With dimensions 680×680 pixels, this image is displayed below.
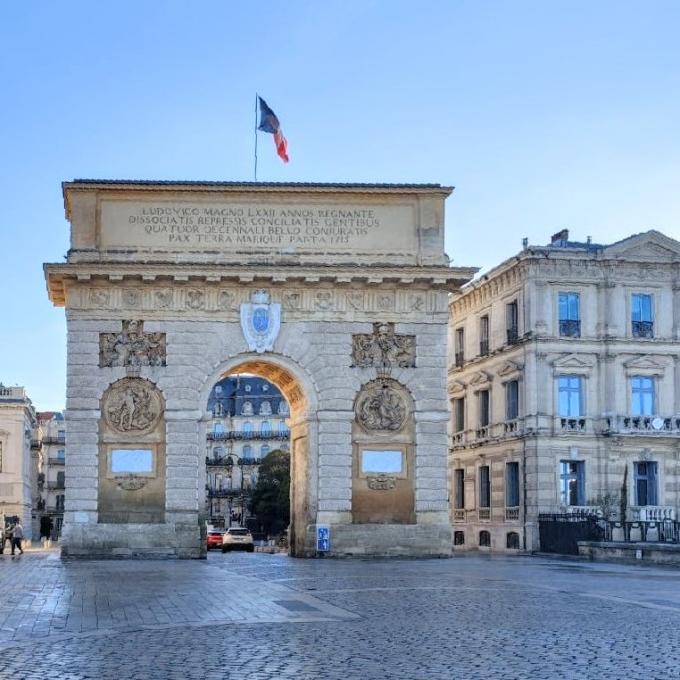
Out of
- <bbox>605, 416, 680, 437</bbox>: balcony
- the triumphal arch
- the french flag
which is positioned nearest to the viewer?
the triumphal arch

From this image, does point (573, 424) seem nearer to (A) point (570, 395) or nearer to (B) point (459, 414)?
(A) point (570, 395)

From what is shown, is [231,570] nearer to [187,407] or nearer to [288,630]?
[187,407]

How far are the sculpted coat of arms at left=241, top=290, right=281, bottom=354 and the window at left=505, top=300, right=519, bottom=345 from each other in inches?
571

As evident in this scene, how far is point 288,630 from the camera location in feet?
54.9

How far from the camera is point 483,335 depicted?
56.5 meters

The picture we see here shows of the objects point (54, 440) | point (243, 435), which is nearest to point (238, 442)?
point (243, 435)

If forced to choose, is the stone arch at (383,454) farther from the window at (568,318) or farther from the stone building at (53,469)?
the stone building at (53,469)

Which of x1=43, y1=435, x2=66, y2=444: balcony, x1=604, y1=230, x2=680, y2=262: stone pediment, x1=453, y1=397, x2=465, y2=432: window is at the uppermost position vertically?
x1=604, y1=230, x2=680, y2=262: stone pediment

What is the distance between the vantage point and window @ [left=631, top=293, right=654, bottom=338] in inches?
1996

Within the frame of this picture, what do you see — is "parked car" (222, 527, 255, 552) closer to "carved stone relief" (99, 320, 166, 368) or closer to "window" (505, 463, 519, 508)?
"window" (505, 463, 519, 508)

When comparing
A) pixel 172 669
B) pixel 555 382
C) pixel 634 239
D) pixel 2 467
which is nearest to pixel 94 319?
pixel 555 382

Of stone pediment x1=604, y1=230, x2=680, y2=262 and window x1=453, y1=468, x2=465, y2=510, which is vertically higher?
stone pediment x1=604, y1=230, x2=680, y2=262

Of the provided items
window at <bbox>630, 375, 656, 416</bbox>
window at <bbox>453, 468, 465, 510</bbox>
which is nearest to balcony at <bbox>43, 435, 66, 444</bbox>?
window at <bbox>453, 468, 465, 510</bbox>

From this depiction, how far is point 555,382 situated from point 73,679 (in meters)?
39.4
